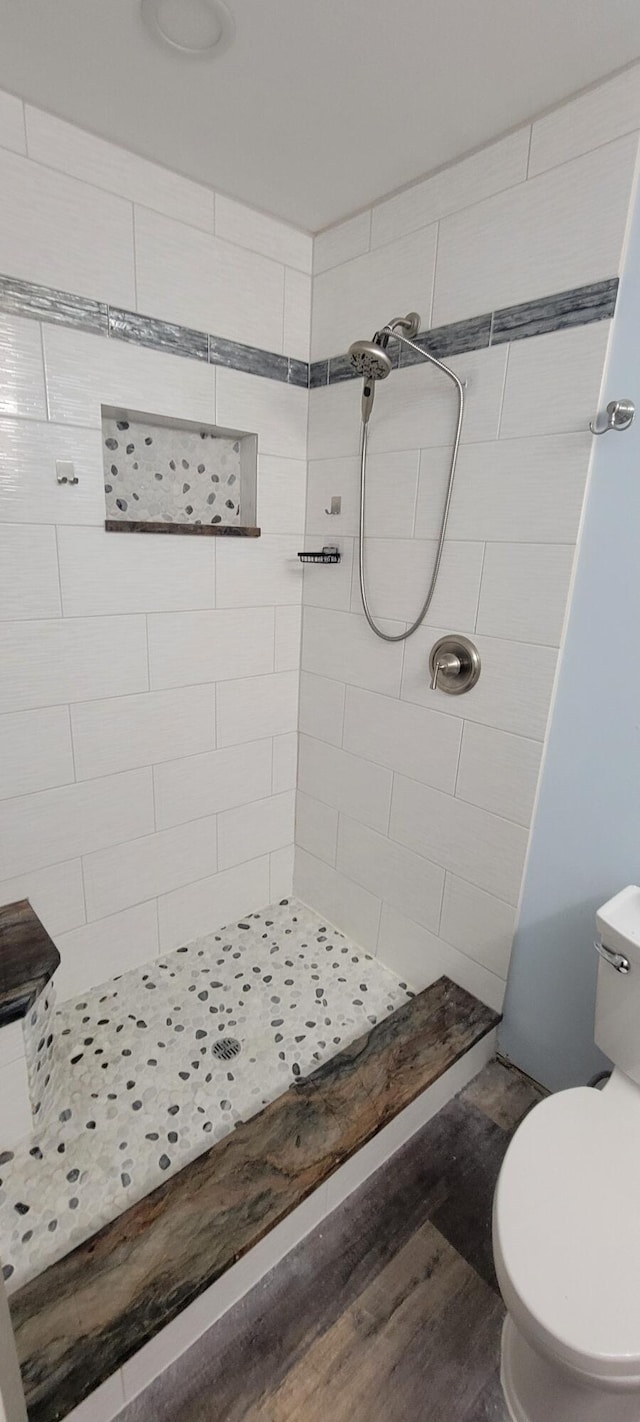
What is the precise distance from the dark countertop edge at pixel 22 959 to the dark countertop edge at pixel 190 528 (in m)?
1.01

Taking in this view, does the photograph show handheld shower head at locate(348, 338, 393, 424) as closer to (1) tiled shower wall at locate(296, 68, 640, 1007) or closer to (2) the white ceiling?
(1) tiled shower wall at locate(296, 68, 640, 1007)

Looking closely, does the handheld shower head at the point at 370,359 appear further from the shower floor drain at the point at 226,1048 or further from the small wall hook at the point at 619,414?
the shower floor drain at the point at 226,1048

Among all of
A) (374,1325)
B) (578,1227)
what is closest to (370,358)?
(578,1227)

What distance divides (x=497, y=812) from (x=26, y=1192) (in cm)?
135

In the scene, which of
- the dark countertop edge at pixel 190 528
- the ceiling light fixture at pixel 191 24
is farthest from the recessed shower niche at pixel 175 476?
the ceiling light fixture at pixel 191 24

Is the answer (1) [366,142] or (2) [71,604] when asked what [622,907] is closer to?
(2) [71,604]

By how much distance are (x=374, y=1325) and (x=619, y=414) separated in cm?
183

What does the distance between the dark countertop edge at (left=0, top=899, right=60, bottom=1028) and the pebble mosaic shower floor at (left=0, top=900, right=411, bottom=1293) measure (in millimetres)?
356

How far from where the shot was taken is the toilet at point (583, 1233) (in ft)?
2.83

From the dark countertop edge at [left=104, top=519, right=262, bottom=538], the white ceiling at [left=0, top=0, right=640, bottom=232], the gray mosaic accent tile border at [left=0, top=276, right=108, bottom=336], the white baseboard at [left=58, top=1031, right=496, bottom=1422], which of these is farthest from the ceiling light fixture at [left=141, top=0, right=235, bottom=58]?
the white baseboard at [left=58, top=1031, right=496, bottom=1422]

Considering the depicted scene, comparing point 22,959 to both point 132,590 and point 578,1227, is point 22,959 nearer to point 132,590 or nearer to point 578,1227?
point 132,590

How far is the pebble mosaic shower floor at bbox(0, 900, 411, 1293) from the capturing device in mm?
1304

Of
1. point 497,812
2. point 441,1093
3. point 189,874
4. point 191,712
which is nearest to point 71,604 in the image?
point 191,712

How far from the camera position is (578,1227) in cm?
98
